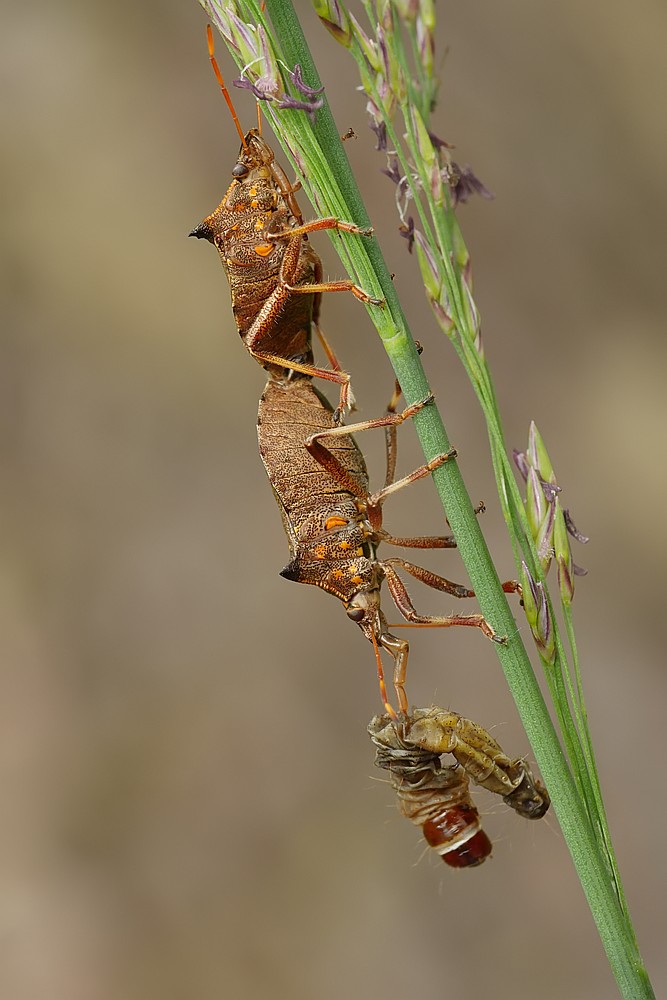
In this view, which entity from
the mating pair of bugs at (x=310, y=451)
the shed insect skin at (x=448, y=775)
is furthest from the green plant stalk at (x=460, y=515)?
the shed insect skin at (x=448, y=775)

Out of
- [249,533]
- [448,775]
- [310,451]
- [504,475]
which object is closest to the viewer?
[504,475]

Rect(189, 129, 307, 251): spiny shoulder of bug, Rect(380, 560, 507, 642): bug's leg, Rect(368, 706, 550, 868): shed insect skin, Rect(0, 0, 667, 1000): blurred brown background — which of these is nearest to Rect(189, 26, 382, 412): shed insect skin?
Rect(189, 129, 307, 251): spiny shoulder of bug

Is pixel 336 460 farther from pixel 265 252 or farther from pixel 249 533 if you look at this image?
pixel 249 533

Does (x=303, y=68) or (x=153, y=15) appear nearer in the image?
(x=303, y=68)

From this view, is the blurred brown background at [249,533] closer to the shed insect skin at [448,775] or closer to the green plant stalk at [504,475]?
the shed insect skin at [448,775]

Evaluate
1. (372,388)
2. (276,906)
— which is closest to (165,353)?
(372,388)

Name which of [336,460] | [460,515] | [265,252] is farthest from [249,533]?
[460,515]

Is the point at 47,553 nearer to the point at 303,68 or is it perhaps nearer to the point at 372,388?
the point at 372,388
